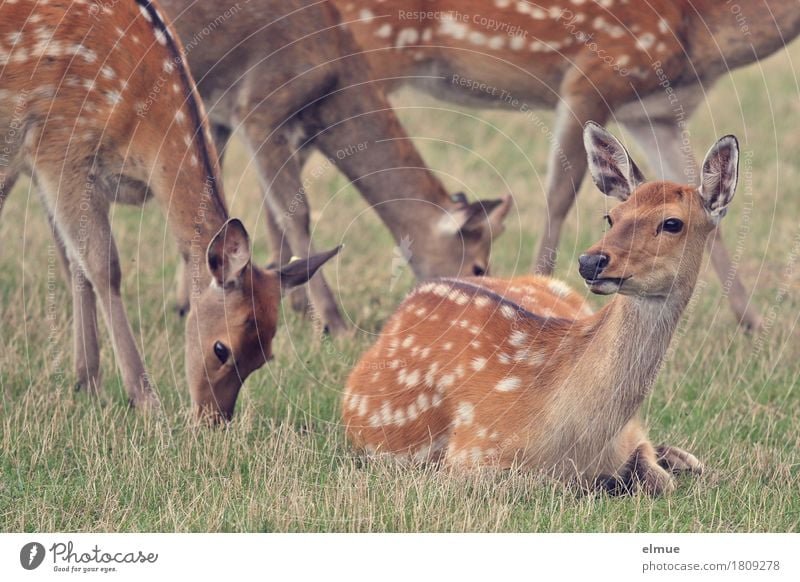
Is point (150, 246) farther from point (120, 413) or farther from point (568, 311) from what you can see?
point (568, 311)

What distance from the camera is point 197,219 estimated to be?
18.9ft

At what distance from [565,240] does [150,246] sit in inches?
101

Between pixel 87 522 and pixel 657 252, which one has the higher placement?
pixel 657 252

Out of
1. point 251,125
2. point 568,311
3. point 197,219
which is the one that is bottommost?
point 568,311

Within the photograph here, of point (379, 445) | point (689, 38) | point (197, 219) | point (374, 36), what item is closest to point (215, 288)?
point (197, 219)

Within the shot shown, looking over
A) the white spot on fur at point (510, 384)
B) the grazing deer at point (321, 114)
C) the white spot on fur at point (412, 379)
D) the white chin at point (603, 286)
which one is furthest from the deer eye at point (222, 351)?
the grazing deer at point (321, 114)

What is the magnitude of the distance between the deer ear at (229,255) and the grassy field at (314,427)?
54cm

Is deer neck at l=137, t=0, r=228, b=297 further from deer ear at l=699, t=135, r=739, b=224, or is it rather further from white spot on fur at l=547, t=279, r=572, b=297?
deer ear at l=699, t=135, r=739, b=224

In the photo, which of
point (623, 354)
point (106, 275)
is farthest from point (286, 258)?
point (623, 354)

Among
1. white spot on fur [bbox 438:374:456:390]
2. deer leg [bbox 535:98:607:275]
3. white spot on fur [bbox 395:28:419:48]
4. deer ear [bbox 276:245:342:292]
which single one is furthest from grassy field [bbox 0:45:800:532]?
white spot on fur [bbox 395:28:419:48]

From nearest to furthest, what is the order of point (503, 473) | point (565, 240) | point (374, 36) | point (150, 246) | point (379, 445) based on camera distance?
1. point (503, 473)
2. point (379, 445)
3. point (374, 36)
4. point (150, 246)
5. point (565, 240)

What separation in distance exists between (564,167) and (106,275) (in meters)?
2.68

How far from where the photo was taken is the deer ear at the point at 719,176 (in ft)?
15.1

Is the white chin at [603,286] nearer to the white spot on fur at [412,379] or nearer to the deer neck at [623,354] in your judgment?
the deer neck at [623,354]
